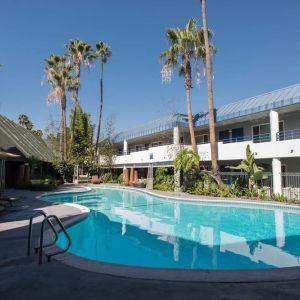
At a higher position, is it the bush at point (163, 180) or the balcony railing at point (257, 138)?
the balcony railing at point (257, 138)

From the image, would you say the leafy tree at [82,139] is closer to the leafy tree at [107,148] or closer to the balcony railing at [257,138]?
the leafy tree at [107,148]

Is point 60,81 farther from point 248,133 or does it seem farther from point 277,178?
point 277,178

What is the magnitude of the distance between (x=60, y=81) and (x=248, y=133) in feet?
77.9

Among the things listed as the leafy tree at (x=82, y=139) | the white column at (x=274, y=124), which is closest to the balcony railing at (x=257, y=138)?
the white column at (x=274, y=124)

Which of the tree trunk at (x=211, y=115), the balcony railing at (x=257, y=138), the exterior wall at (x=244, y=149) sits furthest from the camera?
the balcony railing at (x=257, y=138)

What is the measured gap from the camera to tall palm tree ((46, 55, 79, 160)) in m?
38.7

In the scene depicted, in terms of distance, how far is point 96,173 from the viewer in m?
42.1

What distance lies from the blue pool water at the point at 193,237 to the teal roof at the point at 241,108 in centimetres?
748

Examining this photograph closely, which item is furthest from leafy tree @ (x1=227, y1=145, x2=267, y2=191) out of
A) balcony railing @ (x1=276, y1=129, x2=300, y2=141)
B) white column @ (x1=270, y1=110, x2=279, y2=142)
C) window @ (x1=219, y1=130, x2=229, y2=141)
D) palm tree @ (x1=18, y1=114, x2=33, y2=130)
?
palm tree @ (x1=18, y1=114, x2=33, y2=130)

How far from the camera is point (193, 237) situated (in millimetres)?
12016

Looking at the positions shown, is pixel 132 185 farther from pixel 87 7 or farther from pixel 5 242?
pixel 5 242

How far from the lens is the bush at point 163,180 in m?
29.1

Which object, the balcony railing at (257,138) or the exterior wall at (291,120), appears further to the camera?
the balcony railing at (257,138)

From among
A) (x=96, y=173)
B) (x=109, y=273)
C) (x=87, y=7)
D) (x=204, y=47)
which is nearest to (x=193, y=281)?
(x=109, y=273)
